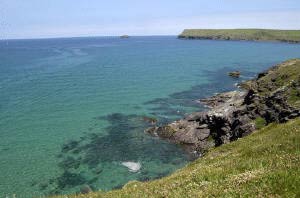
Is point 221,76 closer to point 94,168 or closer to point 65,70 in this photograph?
point 65,70

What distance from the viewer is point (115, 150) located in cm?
5934

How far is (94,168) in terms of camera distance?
172ft

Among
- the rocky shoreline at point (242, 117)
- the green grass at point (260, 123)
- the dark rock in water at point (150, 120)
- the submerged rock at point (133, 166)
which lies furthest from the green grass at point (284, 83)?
the submerged rock at point (133, 166)

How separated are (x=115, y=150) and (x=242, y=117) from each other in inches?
832

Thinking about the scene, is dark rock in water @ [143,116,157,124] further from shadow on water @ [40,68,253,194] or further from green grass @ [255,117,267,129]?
green grass @ [255,117,267,129]

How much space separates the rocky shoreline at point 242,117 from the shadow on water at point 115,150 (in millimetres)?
3701

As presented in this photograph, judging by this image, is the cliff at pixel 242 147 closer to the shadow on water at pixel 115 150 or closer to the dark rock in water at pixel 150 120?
the shadow on water at pixel 115 150

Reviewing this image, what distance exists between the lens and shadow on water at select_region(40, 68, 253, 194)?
49.1 m

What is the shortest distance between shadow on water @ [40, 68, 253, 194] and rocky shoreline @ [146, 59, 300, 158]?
3701 millimetres

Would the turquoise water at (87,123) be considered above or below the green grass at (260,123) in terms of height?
below

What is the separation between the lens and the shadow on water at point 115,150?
49.1 meters

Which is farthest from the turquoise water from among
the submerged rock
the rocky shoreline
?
the rocky shoreline

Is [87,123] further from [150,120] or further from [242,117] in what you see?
[242,117]

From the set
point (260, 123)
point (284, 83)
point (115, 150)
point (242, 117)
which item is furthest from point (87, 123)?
point (284, 83)
